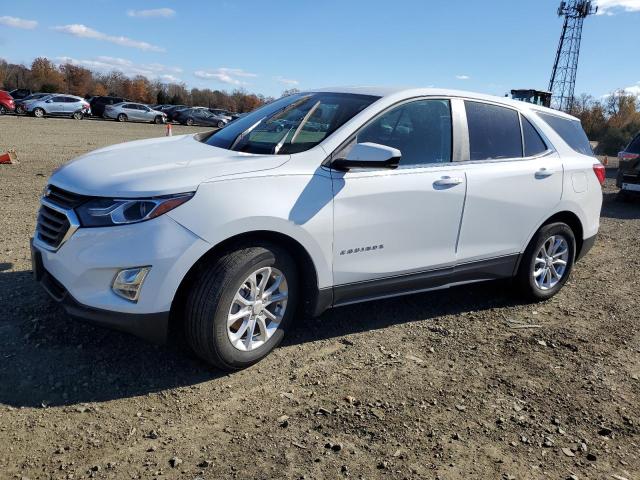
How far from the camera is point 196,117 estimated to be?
143 ft

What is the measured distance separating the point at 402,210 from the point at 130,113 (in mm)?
39100

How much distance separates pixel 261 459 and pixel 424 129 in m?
2.66

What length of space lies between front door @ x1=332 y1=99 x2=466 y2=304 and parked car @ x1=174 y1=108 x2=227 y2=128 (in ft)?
133

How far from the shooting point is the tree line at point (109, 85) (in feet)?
276

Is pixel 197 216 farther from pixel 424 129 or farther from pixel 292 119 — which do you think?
pixel 424 129

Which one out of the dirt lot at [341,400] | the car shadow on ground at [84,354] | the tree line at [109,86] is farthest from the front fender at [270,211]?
the tree line at [109,86]

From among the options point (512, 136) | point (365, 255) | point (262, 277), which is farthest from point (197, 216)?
point (512, 136)

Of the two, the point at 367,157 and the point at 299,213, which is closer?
the point at 299,213

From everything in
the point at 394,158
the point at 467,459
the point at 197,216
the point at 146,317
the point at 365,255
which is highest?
the point at 394,158

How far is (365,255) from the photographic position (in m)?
3.83

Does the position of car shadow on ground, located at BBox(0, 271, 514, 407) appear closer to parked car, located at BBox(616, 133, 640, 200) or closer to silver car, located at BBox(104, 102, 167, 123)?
parked car, located at BBox(616, 133, 640, 200)

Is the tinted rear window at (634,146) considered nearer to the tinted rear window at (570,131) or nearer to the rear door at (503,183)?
the tinted rear window at (570,131)

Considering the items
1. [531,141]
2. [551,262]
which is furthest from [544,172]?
[551,262]

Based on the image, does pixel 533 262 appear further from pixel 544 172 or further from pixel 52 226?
pixel 52 226
